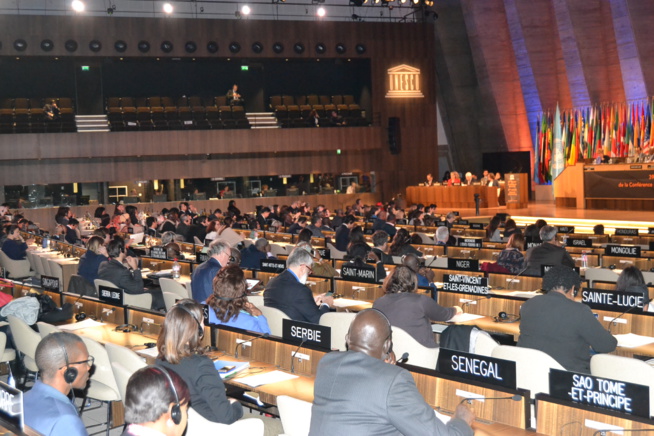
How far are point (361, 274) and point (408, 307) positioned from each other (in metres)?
2.79

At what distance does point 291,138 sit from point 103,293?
801 inches

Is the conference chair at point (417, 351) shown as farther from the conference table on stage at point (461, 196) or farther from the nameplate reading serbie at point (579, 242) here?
the conference table on stage at point (461, 196)

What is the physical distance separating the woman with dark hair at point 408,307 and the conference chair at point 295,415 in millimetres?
2231

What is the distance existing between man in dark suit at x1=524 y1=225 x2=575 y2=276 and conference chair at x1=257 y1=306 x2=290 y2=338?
389cm

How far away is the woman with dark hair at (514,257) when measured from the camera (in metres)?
9.55

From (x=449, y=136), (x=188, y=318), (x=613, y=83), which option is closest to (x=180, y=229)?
(x=188, y=318)

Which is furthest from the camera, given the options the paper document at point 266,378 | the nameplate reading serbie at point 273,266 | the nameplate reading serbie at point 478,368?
the nameplate reading serbie at point 273,266

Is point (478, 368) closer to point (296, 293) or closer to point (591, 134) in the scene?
point (296, 293)

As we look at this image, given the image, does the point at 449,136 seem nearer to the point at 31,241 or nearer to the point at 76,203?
the point at 76,203

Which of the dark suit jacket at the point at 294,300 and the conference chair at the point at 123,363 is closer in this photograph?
the conference chair at the point at 123,363

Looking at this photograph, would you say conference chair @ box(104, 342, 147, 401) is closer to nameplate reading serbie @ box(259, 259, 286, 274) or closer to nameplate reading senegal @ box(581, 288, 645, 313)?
nameplate reading senegal @ box(581, 288, 645, 313)

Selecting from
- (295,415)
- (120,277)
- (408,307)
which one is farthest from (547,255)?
(295,415)

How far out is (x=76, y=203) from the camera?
995 inches

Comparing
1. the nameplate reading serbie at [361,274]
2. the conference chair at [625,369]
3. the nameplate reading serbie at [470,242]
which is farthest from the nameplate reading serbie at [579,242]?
the conference chair at [625,369]
